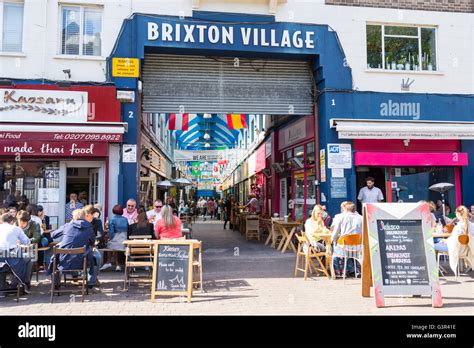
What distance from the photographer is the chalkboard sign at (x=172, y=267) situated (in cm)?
672

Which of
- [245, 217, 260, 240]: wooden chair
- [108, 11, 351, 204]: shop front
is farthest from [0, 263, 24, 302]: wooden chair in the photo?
[245, 217, 260, 240]: wooden chair

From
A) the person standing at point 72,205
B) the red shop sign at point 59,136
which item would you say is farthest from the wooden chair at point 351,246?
the person standing at point 72,205

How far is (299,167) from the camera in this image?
1437cm

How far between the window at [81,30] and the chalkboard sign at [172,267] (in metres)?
6.40

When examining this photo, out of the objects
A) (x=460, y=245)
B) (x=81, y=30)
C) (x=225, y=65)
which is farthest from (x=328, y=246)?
(x=81, y=30)

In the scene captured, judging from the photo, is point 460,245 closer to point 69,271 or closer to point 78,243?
point 78,243

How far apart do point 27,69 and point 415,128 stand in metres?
10.4

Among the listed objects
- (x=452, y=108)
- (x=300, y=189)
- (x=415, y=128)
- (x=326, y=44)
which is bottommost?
(x=300, y=189)

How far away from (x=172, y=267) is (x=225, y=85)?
21.7 feet

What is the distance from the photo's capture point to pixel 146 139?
52.0 ft

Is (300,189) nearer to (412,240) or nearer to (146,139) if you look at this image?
(146,139)

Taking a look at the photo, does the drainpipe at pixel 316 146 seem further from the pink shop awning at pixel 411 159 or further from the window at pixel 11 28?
the window at pixel 11 28

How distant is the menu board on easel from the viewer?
611 cm
